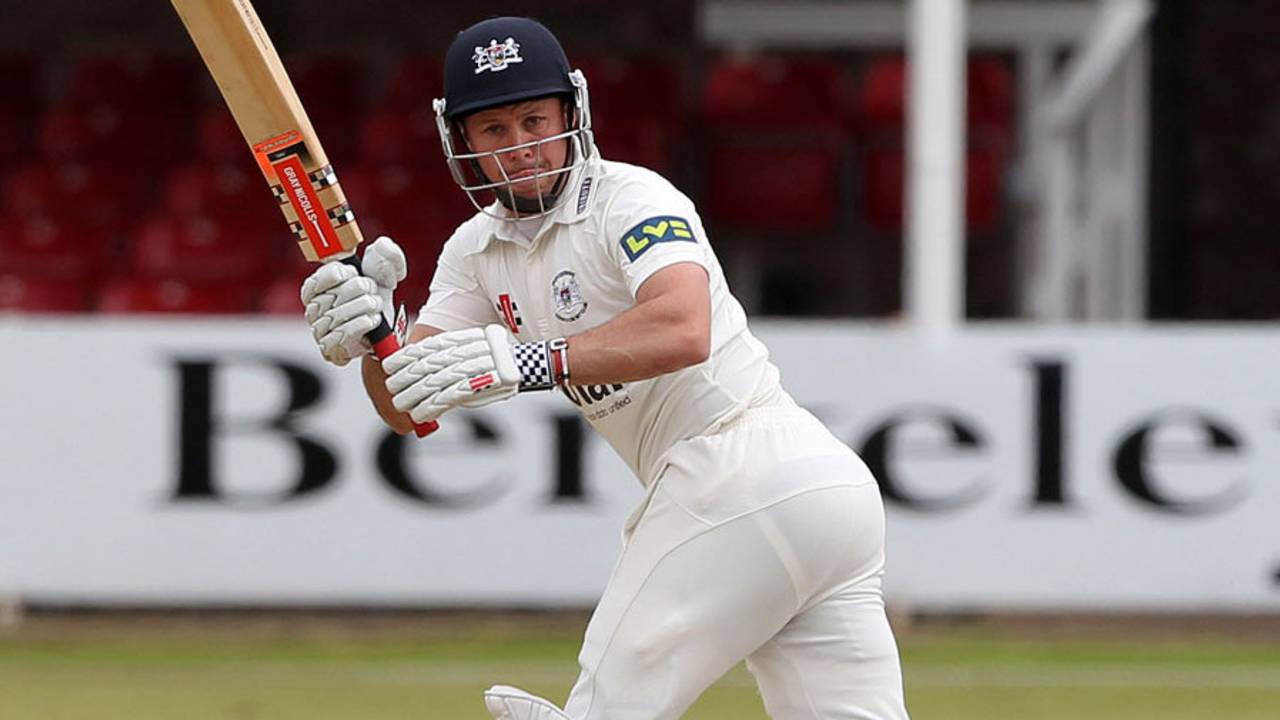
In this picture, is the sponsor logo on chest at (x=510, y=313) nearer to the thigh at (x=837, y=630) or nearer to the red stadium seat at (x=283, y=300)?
the thigh at (x=837, y=630)

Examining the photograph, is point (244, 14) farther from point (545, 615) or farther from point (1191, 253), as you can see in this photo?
point (1191, 253)

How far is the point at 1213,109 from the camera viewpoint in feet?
38.9

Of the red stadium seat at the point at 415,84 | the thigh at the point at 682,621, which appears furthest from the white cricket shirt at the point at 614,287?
the red stadium seat at the point at 415,84

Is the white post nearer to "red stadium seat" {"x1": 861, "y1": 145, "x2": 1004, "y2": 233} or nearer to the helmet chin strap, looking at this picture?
"red stadium seat" {"x1": 861, "y1": 145, "x2": 1004, "y2": 233}

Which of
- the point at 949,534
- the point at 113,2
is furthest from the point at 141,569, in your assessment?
the point at 113,2

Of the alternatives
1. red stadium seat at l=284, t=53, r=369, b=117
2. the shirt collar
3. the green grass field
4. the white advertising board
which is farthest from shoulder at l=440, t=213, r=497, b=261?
red stadium seat at l=284, t=53, r=369, b=117

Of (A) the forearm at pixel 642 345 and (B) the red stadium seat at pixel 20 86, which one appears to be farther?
(B) the red stadium seat at pixel 20 86

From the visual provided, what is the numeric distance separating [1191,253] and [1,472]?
705 centimetres

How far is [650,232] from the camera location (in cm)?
338

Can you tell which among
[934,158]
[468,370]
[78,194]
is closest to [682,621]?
[468,370]

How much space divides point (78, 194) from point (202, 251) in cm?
122

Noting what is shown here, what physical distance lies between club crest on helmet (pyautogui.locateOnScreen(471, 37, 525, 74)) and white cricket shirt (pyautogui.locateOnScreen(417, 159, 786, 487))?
0.73 ft

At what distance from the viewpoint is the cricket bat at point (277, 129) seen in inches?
137

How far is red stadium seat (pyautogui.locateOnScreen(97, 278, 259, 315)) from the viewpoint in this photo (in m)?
9.14
